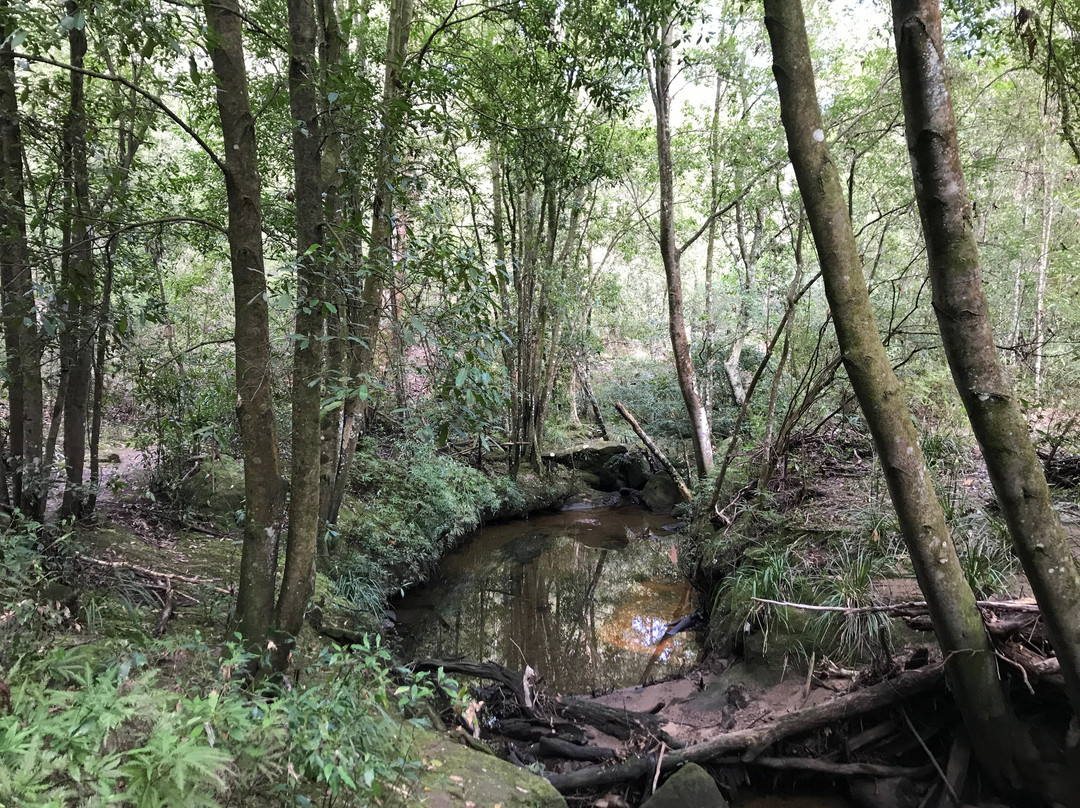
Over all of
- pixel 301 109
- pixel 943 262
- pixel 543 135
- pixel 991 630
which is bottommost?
pixel 991 630

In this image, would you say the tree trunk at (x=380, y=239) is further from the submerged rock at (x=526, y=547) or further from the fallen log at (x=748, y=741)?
the submerged rock at (x=526, y=547)

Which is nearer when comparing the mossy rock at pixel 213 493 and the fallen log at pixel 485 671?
the fallen log at pixel 485 671

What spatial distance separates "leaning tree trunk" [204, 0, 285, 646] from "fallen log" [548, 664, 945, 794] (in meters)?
2.25

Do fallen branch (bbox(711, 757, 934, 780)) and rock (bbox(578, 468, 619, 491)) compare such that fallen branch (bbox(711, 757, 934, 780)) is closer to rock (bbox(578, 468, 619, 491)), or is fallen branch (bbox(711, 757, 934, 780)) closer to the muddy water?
the muddy water

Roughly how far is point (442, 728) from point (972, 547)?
4090 millimetres

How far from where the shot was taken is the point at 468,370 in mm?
2580

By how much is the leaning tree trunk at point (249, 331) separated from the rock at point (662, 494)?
10.4m

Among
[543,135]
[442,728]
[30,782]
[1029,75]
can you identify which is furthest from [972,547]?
[1029,75]

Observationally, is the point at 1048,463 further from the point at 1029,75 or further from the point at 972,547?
the point at 1029,75

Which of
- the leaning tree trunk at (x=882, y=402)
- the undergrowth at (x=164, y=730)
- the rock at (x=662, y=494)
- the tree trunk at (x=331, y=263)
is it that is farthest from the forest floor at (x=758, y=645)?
the rock at (x=662, y=494)

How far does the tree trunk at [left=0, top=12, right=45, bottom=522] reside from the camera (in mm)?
3260

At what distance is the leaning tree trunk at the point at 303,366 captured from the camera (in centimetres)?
303

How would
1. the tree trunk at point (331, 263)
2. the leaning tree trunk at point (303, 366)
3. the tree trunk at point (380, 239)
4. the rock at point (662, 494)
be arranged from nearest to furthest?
the tree trunk at point (331, 263), the tree trunk at point (380, 239), the leaning tree trunk at point (303, 366), the rock at point (662, 494)

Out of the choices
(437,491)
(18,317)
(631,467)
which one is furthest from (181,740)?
(631,467)
